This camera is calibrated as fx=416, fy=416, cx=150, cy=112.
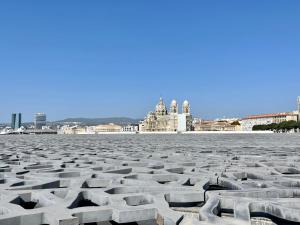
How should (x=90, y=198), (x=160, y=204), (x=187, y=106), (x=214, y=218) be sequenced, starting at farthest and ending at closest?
(x=187, y=106)
(x=90, y=198)
(x=160, y=204)
(x=214, y=218)

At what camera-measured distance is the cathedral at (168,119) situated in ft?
416

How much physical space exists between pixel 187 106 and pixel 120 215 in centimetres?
14246

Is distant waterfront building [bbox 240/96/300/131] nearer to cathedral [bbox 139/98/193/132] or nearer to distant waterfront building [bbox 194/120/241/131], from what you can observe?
distant waterfront building [bbox 194/120/241/131]

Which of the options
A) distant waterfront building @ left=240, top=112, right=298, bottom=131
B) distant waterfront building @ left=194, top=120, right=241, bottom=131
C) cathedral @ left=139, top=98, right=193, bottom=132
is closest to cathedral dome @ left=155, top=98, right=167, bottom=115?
cathedral @ left=139, top=98, right=193, bottom=132

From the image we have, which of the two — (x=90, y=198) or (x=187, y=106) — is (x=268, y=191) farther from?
(x=187, y=106)

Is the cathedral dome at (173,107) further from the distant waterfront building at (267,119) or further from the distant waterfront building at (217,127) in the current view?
the distant waterfront building at (267,119)

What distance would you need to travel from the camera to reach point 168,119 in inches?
5349

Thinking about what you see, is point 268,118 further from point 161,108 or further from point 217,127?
point 161,108

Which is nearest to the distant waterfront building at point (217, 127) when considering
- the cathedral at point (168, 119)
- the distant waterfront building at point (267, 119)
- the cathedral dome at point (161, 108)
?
the distant waterfront building at point (267, 119)

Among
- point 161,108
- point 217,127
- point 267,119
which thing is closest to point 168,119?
point 161,108

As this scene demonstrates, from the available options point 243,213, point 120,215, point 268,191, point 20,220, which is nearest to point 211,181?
point 268,191

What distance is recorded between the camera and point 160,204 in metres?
3.15

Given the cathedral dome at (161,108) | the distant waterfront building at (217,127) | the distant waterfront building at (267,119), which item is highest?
the cathedral dome at (161,108)

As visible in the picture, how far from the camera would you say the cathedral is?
127m
